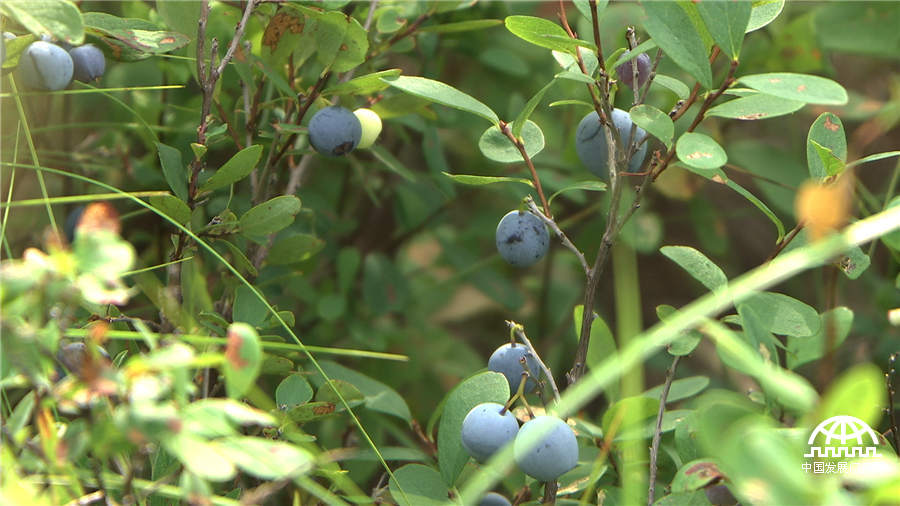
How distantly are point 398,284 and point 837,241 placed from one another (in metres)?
0.97

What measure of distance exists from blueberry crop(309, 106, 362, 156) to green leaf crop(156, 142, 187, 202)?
5.3 inches

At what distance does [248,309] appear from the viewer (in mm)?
907

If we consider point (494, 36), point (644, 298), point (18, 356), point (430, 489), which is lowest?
point (644, 298)

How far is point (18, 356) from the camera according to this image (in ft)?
1.77

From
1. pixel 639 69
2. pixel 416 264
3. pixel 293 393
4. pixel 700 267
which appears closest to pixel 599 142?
pixel 639 69

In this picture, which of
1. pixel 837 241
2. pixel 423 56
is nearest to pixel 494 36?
pixel 423 56

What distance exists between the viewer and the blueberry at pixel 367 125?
1032 millimetres

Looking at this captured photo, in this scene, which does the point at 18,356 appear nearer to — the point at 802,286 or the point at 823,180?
the point at 823,180

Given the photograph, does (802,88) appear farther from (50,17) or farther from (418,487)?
(50,17)

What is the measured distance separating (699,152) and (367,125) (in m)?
0.43

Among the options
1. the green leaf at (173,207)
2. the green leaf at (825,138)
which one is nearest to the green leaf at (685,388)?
the green leaf at (825,138)

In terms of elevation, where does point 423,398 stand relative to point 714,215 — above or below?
below

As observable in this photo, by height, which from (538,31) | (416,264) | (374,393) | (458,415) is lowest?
(416,264)

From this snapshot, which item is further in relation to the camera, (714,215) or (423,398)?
(714,215)
